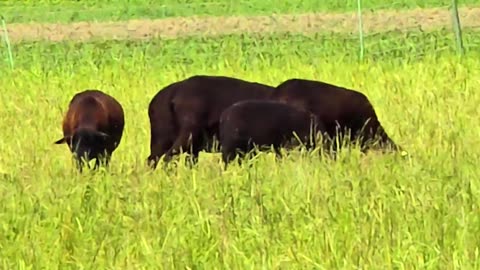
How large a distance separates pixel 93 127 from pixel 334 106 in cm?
182

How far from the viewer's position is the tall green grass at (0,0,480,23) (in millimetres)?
32281

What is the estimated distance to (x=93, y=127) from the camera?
907 centimetres

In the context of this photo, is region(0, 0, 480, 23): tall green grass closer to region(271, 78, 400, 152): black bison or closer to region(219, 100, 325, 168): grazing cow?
region(271, 78, 400, 152): black bison

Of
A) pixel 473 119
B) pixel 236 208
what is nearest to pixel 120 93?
pixel 473 119

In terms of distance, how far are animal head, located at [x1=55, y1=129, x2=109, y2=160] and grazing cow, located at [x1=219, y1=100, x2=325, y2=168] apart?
37.1 inches

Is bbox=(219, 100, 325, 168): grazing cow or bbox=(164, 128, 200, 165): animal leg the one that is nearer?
bbox=(219, 100, 325, 168): grazing cow

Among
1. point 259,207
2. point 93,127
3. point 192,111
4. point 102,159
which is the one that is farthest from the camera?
point 93,127

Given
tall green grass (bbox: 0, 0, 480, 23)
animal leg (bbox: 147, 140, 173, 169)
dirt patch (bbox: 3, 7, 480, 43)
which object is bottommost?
tall green grass (bbox: 0, 0, 480, 23)

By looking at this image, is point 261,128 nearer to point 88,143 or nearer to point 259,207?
point 88,143

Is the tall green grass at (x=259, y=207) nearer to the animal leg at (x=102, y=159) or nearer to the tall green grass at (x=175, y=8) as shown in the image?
the animal leg at (x=102, y=159)

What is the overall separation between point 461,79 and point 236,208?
6363 millimetres

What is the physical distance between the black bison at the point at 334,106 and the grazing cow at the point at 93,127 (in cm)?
131

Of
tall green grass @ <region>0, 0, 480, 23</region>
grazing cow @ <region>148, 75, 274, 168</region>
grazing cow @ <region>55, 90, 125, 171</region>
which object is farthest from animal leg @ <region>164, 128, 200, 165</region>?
tall green grass @ <region>0, 0, 480, 23</region>

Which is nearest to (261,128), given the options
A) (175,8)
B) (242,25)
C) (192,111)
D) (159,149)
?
(192,111)
